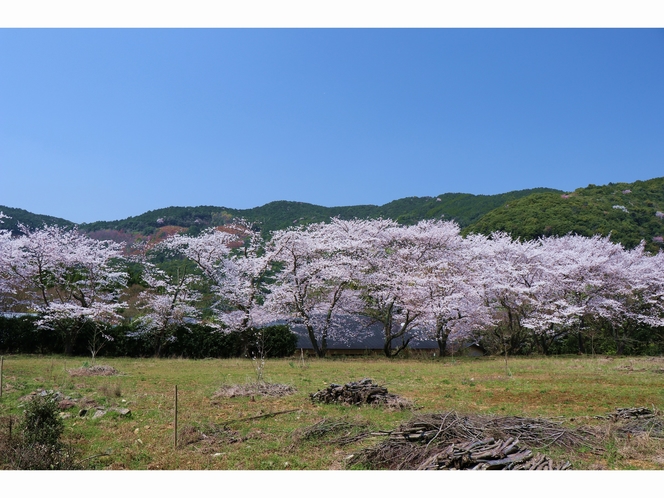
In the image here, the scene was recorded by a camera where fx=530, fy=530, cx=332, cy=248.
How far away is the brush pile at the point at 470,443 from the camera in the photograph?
5.18 metres

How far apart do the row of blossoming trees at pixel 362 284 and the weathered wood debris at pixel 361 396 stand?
12.3 m

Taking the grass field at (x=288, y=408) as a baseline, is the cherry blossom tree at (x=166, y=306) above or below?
above

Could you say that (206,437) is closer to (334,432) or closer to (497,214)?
(334,432)

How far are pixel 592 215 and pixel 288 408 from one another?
3262 centimetres

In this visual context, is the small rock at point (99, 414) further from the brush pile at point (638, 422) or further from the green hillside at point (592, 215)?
the green hillside at point (592, 215)

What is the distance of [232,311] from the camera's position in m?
23.8

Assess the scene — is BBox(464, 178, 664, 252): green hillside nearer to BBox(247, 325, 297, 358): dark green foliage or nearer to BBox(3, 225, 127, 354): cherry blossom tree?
BBox(247, 325, 297, 358): dark green foliage

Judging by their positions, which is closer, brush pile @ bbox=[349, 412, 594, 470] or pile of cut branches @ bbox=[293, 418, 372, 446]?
brush pile @ bbox=[349, 412, 594, 470]

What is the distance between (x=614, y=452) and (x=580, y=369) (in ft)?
34.5

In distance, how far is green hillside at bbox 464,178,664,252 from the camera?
1344 inches

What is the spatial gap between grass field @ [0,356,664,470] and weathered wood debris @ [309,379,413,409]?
0.27 meters

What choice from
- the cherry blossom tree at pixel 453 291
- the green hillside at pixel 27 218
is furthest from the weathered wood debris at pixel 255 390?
the green hillside at pixel 27 218

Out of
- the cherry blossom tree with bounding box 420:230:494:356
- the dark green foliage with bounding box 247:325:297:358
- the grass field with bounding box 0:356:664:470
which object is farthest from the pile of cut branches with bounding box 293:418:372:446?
the dark green foliage with bounding box 247:325:297:358

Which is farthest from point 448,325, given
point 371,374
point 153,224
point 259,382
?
point 153,224
